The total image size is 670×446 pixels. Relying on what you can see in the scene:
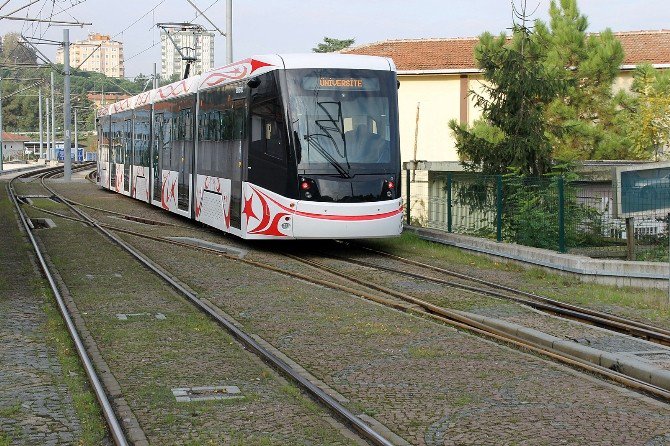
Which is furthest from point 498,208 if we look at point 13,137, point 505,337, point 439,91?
point 13,137

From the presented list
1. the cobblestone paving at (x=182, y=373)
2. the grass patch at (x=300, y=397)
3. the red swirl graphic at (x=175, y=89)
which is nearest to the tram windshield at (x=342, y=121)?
the cobblestone paving at (x=182, y=373)

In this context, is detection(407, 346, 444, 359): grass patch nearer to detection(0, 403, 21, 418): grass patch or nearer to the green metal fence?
detection(0, 403, 21, 418): grass patch

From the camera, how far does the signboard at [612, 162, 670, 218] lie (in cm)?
1725

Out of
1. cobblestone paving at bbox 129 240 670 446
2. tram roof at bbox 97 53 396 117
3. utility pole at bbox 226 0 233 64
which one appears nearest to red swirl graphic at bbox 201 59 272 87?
tram roof at bbox 97 53 396 117

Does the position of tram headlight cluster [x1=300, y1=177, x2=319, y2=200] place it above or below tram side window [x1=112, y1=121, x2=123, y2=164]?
below

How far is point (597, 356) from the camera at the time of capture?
1019cm

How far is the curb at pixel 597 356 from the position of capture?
9.38 m

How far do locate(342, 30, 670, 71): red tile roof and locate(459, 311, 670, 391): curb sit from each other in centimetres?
2721

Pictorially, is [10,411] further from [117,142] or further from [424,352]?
[117,142]

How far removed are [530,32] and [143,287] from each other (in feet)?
35.9

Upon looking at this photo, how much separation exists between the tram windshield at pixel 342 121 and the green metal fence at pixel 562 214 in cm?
254

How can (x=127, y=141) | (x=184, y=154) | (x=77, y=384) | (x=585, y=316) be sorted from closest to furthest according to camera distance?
(x=77, y=384) → (x=585, y=316) → (x=184, y=154) → (x=127, y=141)

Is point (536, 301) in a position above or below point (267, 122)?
below

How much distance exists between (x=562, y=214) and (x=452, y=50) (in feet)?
81.6
